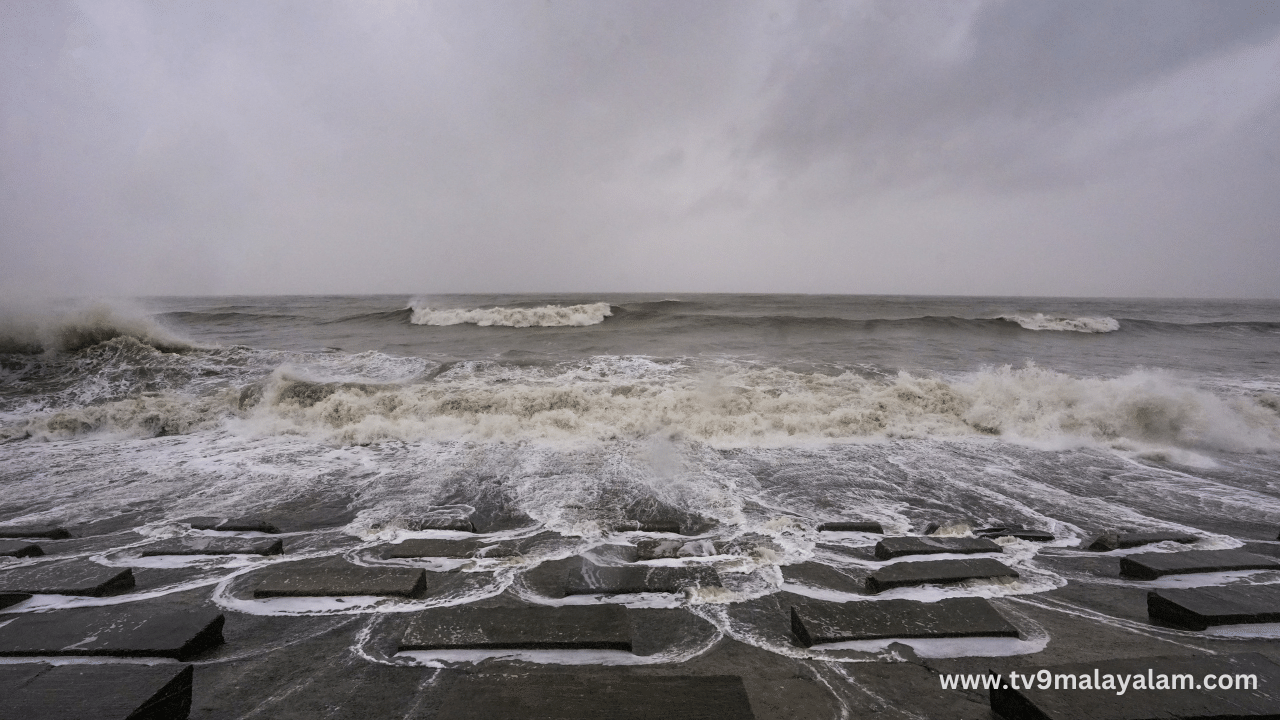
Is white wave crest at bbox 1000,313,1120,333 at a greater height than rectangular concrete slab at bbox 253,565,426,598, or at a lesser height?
greater

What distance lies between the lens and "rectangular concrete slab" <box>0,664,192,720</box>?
6.48ft

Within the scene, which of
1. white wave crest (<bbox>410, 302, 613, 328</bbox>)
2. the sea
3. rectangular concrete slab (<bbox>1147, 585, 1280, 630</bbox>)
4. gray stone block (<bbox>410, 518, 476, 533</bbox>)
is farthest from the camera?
white wave crest (<bbox>410, 302, 613, 328</bbox>)

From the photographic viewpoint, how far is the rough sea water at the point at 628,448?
14.3 feet

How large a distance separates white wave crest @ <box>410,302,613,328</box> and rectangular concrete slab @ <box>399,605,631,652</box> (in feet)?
67.6

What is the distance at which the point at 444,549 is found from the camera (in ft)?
12.7

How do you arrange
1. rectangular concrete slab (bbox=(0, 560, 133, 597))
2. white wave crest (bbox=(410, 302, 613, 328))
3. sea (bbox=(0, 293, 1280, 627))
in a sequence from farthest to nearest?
1. white wave crest (bbox=(410, 302, 613, 328))
2. sea (bbox=(0, 293, 1280, 627))
3. rectangular concrete slab (bbox=(0, 560, 133, 597))

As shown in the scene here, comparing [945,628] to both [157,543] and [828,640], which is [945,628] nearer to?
[828,640]

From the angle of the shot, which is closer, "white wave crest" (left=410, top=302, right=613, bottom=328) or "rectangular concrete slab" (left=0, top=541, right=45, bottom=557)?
"rectangular concrete slab" (left=0, top=541, right=45, bottom=557)

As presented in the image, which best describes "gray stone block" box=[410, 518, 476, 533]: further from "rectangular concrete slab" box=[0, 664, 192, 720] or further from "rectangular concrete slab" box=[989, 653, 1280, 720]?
"rectangular concrete slab" box=[989, 653, 1280, 720]

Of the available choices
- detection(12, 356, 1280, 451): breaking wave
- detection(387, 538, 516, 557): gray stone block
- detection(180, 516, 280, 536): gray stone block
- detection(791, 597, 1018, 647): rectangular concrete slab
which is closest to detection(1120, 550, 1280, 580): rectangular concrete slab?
detection(791, 597, 1018, 647): rectangular concrete slab

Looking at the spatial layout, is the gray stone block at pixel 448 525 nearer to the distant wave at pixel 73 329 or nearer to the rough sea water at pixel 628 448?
the rough sea water at pixel 628 448

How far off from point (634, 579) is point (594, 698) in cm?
123

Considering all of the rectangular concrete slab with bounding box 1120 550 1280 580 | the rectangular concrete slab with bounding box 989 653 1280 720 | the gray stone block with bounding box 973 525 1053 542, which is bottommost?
the gray stone block with bounding box 973 525 1053 542

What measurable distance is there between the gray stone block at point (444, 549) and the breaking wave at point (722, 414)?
11.8ft
